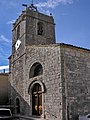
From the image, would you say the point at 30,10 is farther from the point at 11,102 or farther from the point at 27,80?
the point at 11,102

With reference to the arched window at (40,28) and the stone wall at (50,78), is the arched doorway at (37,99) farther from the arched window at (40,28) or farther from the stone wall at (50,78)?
the arched window at (40,28)

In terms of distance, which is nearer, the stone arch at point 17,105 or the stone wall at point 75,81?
the stone wall at point 75,81

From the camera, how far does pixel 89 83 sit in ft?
49.0

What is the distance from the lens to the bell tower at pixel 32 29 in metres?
19.6

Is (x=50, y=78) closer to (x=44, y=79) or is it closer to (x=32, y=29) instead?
(x=44, y=79)

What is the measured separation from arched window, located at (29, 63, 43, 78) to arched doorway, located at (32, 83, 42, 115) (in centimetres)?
103

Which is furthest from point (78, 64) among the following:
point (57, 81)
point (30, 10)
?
point (30, 10)

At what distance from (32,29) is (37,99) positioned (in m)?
7.14

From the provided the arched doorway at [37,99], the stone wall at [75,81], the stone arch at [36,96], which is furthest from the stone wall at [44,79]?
the stone wall at [75,81]

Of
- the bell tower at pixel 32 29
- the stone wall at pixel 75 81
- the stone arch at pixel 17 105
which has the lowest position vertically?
the stone arch at pixel 17 105

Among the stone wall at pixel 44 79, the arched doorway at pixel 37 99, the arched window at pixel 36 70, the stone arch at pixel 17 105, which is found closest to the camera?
the stone wall at pixel 44 79

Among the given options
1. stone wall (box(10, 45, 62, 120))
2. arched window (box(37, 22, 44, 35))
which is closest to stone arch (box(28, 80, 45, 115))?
stone wall (box(10, 45, 62, 120))

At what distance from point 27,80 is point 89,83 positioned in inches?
224

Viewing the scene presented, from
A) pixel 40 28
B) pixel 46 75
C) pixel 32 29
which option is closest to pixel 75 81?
pixel 46 75
